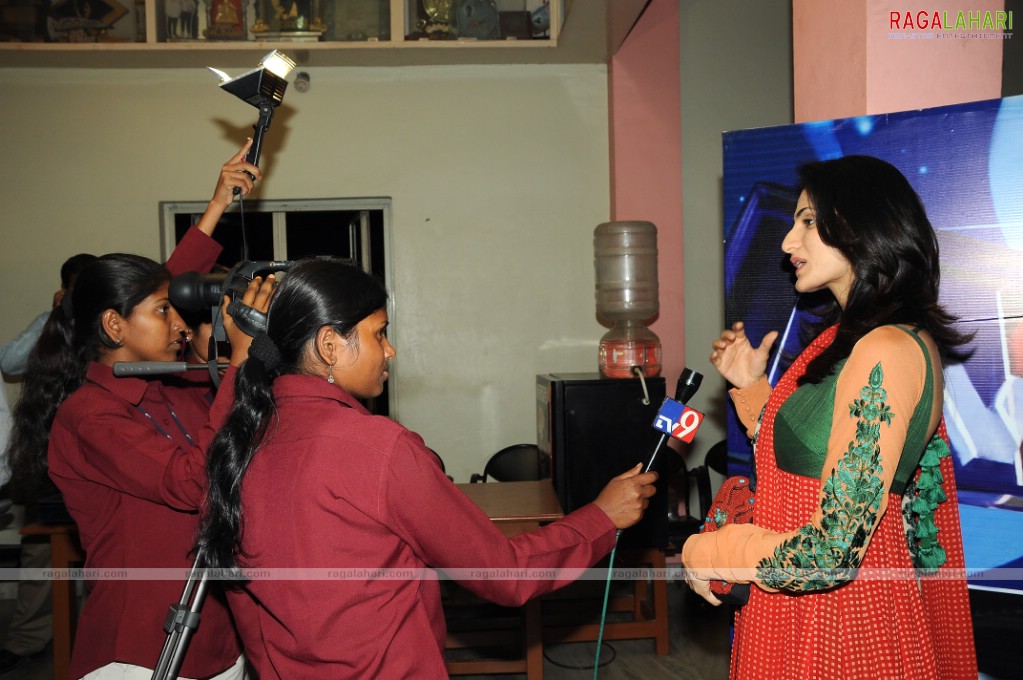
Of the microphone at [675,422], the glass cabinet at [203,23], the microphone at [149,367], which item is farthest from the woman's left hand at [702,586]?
the glass cabinet at [203,23]

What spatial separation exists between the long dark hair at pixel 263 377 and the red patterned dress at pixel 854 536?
76 cm

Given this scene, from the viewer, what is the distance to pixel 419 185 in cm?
483

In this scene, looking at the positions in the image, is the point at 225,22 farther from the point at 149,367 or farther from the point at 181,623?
the point at 181,623

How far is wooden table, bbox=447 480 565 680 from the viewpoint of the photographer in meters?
3.07

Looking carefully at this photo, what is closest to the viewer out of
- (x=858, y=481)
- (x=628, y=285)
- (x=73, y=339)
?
(x=858, y=481)

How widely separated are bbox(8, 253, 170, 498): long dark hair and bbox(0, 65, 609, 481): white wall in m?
2.91

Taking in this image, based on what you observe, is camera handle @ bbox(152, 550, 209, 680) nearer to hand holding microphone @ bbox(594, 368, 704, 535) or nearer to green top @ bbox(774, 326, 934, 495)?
hand holding microphone @ bbox(594, 368, 704, 535)

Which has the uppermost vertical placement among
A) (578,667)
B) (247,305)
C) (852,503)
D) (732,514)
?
(247,305)

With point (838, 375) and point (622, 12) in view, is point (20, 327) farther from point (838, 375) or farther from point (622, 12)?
point (838, 375)

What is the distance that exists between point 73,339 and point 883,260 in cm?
183

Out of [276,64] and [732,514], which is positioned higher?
[276,64]

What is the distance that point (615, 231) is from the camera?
469 centimetres

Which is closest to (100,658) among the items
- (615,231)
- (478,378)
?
(478,378)

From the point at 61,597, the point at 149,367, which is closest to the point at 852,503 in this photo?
the point at 149,367
